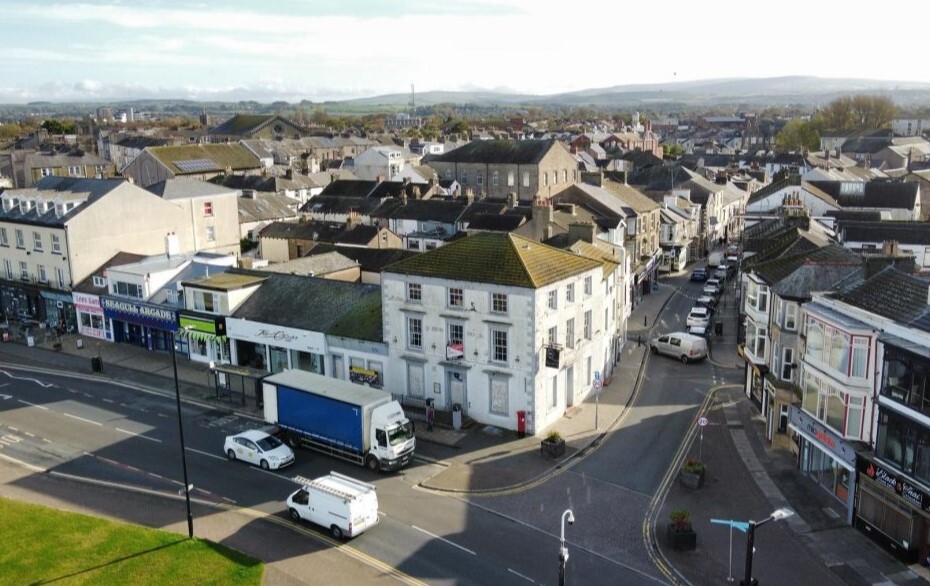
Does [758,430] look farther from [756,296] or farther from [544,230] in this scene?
[544,230]

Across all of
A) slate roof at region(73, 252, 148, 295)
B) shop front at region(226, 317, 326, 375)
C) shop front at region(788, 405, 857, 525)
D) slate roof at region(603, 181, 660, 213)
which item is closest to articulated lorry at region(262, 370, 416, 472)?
shop front at region(226, 317, 326, 375)

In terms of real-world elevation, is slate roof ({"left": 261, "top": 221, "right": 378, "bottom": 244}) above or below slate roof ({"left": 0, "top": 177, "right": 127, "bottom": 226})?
below

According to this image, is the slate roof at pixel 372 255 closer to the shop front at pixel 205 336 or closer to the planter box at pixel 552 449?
the shop front at pixel 205 336

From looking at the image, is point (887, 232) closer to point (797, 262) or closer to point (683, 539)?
point (797, 262)

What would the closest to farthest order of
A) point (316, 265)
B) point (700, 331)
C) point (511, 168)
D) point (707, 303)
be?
point (316, 265) → point (700, 331) → point (707, 303) → point (511, 168)

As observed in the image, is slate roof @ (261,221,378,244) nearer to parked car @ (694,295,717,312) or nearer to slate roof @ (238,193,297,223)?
slate roof @ (238,193,297,223)

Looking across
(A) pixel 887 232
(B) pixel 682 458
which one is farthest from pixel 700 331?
(B) pixel 682 458

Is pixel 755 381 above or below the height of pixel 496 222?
below
